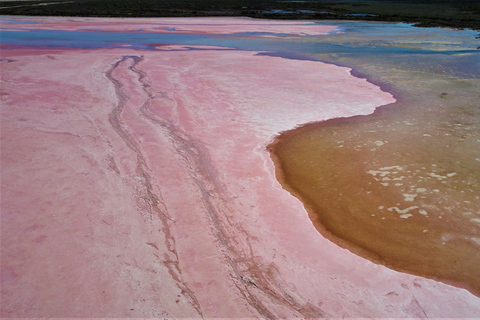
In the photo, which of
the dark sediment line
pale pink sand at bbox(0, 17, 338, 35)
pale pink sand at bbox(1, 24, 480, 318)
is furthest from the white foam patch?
pale pink sand at bbox(0, 17, 338, 35)

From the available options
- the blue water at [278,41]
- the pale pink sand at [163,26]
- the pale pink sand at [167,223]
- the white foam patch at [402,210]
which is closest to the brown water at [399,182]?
the white foam patch at [402,210]

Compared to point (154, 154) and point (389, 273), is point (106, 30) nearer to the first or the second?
Result: point (154, 154)

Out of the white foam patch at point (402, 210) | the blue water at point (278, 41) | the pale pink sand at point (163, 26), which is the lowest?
the white foam patch at point (402, 210)

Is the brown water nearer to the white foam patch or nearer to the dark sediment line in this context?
the white foam patch

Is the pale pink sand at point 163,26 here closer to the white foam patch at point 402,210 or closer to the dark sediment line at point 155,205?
the dark sediment line at point 155,205

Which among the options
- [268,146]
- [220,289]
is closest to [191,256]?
[220,289]

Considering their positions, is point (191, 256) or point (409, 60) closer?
point (191, 256)

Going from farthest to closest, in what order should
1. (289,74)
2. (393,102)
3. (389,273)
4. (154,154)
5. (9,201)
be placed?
(289,74) < (393,102) < (154,154) < (9,201) < (389,273)
